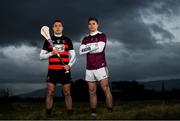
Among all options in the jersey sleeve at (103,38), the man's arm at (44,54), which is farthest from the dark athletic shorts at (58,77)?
the jersey sleeve at (103,38)

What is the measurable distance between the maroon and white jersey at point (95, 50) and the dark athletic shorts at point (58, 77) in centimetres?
66

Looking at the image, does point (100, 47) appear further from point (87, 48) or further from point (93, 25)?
point (93, 25)

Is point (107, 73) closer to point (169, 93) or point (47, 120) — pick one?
point (47, 120)

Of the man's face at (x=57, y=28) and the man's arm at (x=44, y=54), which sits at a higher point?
the man's face at (x=57, y=28)

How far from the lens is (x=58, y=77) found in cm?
1116

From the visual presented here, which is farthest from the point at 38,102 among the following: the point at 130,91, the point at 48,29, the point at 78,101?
the point at 48,29

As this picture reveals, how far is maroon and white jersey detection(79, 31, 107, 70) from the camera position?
1091cm

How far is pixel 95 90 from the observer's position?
11.1m

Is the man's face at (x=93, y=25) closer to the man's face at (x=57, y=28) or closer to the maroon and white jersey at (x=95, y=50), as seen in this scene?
the maroon and white jersey at (x=95, y=50)

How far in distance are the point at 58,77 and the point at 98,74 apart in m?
1.12

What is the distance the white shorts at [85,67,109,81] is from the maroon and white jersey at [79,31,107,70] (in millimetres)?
86

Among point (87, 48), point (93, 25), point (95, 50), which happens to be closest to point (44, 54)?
point (87, 48)

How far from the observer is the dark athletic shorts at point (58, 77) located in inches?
439

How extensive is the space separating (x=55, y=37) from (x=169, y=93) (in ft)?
41.5
